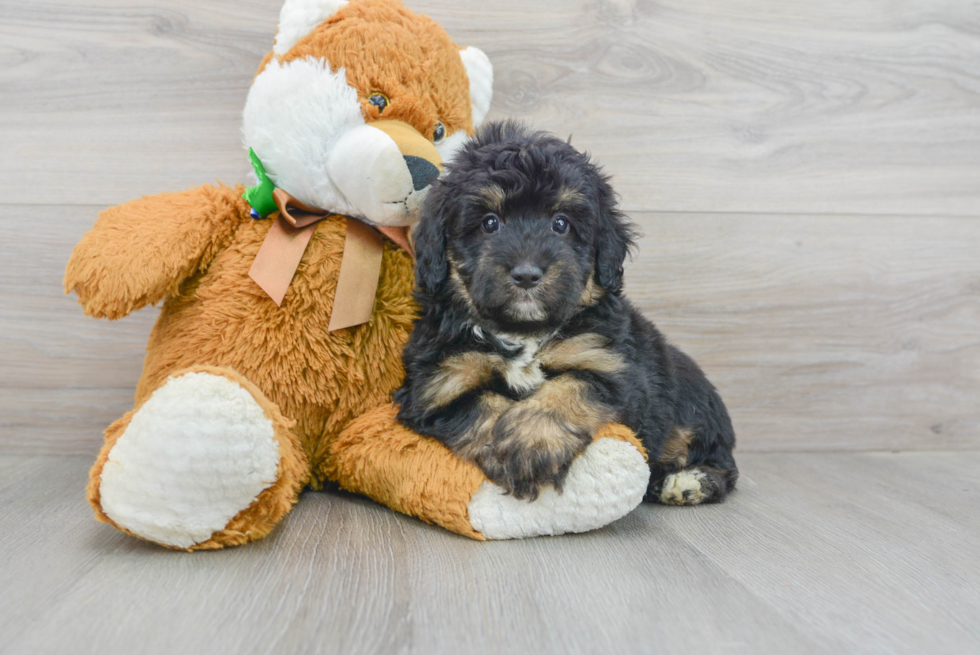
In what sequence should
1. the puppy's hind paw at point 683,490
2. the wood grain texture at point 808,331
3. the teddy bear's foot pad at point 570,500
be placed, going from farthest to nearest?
the wood grain texture at point 808,331, the puppy's hind paw at point 683,490, the teddy bear's foot pad at point 570,500

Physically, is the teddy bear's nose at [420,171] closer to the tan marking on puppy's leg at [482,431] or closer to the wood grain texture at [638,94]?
the tan marking on puppy's leg at [482,431]

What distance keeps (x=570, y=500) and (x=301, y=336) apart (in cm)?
79

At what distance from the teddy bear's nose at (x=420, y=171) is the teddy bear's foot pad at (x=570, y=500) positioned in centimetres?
75

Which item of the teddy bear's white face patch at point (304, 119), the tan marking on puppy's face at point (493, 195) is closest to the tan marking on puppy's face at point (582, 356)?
the tan marking on puppy's face at point (493, 195)

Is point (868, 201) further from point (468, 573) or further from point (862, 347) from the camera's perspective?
point (468, 573)

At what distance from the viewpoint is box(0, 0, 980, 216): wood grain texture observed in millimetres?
2395

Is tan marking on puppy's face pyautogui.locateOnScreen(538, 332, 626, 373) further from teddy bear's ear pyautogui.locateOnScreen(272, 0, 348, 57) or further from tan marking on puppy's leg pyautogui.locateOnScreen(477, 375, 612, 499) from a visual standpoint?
teddy bear's ear pyautogui.locateOnScreen(272, 0, 348, 57)

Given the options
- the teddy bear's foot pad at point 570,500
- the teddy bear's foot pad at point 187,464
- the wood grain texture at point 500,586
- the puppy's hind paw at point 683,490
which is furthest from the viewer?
the puppy's hind paw at point 683,490

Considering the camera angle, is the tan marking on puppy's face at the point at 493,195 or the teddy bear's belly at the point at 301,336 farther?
the teddy bear's belly at the point at 301,336

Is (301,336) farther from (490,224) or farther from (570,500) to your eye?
(570,500)

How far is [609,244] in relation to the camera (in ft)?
5.85

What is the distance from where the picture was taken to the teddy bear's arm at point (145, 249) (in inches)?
68.8

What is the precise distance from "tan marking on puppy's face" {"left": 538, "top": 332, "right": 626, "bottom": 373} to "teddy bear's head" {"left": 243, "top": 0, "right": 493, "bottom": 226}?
19.8 inches

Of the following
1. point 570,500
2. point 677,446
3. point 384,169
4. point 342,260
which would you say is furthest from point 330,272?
point 677,446
